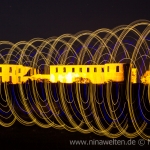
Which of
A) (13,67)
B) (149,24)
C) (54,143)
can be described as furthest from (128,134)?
(13,67)

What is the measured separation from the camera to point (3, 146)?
453 inches

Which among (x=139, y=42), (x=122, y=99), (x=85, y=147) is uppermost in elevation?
(x=139, y=42)

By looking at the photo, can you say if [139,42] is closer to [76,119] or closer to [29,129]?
[76,119]

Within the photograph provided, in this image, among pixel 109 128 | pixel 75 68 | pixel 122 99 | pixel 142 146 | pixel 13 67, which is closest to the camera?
pixel 142 146

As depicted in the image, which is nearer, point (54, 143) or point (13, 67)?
point (54, 143)

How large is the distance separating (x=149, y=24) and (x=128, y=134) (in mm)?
3916

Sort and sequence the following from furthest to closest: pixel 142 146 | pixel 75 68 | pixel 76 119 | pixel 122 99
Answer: pixel 75 68, pixel 122 99, pixel 76 119, pixel 142 146

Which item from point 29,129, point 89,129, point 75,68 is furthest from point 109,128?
point 75,68

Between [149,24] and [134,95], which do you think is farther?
[134,95]

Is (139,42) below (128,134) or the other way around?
the other way around

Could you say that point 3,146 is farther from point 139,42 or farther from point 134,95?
point 134,95

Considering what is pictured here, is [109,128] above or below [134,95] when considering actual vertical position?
below

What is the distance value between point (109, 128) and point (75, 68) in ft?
64.7

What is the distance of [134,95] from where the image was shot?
701 inches
